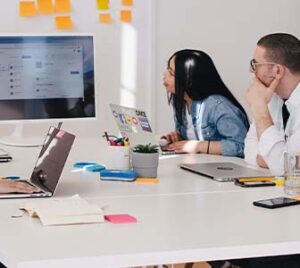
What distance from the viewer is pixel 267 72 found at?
2.84 meters

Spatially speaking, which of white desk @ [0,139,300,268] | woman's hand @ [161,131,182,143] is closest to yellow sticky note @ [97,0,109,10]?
woman's hand @ [161,131,182,143]

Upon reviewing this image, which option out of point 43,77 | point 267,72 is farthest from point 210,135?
point 43,77

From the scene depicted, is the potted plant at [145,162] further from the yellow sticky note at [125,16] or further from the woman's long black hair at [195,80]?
the yellow sticky note at [125,16]

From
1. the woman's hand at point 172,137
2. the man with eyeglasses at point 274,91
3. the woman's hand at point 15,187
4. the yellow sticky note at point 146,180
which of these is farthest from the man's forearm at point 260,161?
the woman's hand at point 15,187

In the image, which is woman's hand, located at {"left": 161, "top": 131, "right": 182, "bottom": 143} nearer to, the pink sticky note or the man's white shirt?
the man's white shirt

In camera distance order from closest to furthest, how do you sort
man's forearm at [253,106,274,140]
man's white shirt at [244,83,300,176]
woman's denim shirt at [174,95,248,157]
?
man's white shirt at [244,83,300,176]
man's forearm at [253,106,274,140]
woman's denim shirt at [174,95,248,157]

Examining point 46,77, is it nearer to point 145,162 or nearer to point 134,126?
point 134,126

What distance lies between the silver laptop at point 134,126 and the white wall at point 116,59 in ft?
5.46

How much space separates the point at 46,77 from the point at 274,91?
40.3 inches

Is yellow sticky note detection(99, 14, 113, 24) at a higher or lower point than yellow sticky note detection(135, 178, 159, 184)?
higher

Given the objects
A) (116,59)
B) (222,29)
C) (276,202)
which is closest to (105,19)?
(116,59)

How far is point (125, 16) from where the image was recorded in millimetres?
4371

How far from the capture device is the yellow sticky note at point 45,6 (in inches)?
166

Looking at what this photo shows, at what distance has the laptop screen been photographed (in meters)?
2.12
